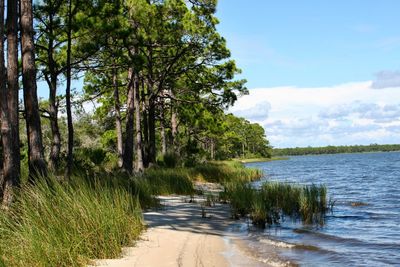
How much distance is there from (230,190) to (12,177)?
7.16 m

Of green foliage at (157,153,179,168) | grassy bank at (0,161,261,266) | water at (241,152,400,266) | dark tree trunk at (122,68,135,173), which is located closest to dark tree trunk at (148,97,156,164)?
green foliage at (157,153,179,168)

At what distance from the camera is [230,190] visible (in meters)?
14.4

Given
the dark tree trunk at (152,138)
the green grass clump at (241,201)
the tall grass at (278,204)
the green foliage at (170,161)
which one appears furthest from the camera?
the green foliage at (170,161)

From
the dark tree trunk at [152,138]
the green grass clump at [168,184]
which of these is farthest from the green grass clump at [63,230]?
the dark tree trunk at [152,138]

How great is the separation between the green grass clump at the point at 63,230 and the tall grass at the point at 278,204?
4403 millimetres

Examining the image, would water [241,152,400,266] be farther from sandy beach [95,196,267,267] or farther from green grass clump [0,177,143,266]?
green grass clump [0,177,143,266]

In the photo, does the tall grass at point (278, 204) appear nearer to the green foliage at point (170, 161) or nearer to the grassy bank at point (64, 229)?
the grassy bank at point (64, 229)

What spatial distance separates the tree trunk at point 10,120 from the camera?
29.1 feet

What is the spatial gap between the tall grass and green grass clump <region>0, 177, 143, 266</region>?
4403mm

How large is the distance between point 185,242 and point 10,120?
4425 mm

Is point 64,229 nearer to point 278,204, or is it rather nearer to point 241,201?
point 241,201

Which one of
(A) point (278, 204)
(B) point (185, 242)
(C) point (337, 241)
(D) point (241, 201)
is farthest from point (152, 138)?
(B) point (185, 242)

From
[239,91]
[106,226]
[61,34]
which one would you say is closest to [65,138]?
[239,91]

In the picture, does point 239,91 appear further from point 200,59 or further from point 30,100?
point 30,100
